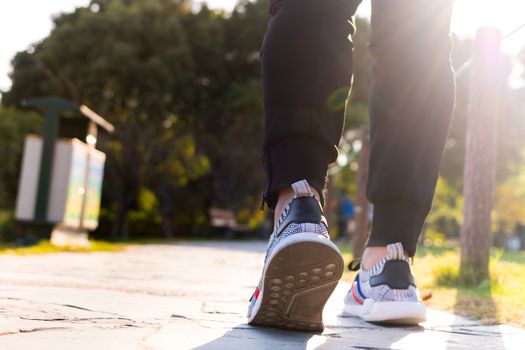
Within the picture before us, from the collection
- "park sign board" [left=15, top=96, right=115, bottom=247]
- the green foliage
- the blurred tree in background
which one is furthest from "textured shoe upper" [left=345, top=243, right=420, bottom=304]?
the green foliage

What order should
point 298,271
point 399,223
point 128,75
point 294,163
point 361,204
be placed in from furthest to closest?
point 128,75 → point 361,204 → point 399,223 → point 294,163 → point 298,271

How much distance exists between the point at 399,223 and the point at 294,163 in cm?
47

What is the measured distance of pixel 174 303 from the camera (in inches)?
82.1

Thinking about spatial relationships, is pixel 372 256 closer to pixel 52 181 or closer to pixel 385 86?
pixel 385 86

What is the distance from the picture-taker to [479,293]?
3.18 metres

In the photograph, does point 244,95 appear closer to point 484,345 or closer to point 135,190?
point 135,190

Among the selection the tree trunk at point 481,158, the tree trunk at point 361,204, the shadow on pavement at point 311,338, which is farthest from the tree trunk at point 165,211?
the shadow on pavement at point 311,338

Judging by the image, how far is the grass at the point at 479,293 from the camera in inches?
90.8

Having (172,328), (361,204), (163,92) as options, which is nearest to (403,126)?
(172,328)

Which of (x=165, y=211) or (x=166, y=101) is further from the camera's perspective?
(x=165, y=211)

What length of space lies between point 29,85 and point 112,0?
4.24 m

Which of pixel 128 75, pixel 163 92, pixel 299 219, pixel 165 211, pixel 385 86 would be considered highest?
pixel 128 75

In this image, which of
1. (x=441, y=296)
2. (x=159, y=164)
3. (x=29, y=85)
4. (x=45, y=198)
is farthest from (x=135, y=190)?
(x=441, y=296)

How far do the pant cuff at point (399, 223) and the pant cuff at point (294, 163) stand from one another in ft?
1.19
